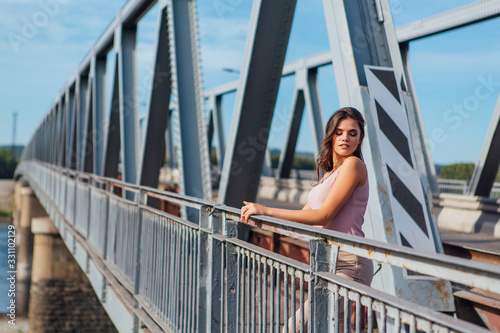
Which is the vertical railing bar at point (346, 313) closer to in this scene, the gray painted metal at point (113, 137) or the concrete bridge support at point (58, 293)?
the gray painted metal at point (113, 137)

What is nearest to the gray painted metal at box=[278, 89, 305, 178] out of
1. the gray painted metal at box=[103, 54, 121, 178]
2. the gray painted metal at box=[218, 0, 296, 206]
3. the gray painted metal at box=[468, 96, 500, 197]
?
the gray painted metal at box=[103, 54, 121, 178]

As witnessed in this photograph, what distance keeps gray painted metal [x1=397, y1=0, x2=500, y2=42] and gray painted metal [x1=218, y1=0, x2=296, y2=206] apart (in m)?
5.95

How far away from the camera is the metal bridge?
2.07 m

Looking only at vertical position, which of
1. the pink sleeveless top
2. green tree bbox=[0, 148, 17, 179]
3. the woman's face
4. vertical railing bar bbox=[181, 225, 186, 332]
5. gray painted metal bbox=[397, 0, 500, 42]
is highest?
green tree bbox=[0, 148, 17, 179]

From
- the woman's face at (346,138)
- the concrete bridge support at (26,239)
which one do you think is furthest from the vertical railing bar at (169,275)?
the concrete bridge support at (26,239)

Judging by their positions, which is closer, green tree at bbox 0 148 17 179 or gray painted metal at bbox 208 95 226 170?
gray painted metal at bbox 208 95 226 170

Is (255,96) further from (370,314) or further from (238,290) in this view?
(370,314)

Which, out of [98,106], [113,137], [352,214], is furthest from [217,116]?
[352,214]

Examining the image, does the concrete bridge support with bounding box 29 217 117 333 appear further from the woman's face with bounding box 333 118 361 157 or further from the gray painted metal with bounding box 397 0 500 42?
the woman's face with bounding box 333 118 361 157

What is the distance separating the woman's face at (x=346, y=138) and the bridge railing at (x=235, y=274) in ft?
1.71

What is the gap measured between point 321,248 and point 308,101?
52.5 ft

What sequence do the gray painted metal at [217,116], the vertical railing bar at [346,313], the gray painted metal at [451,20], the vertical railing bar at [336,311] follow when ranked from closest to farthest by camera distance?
the vertical railing bar at [346,313] < the vertical railing bar at [336,311] < the gray painted metal at [451,20] < the gray painted metal at [217,116]

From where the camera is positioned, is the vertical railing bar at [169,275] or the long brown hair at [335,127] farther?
the vertical railing bar at [169,275]

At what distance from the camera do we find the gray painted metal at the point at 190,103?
668 cm
